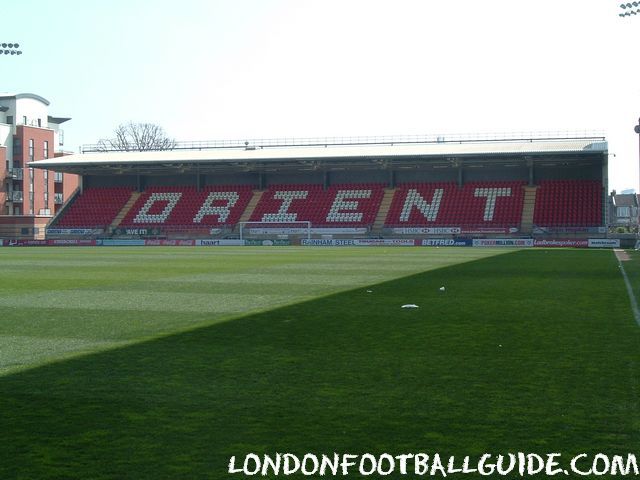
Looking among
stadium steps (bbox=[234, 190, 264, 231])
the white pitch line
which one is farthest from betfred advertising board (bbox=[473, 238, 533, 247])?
the white pitch line

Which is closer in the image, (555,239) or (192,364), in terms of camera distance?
(192,364)

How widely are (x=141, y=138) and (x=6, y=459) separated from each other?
98.4 metres

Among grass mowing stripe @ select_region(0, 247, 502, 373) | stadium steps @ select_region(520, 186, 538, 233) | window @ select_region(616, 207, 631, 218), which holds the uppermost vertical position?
window @ select_region(616, 207, 631, 218)

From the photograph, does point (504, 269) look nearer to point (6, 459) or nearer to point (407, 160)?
point (6, 459)

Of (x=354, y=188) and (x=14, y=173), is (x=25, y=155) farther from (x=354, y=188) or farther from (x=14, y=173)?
(x=354, y=188)

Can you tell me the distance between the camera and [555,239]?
51.8m

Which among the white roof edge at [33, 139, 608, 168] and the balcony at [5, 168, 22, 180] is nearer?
the white roof edge at [33, 139, 608, 168]

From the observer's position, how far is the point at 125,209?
65.1m

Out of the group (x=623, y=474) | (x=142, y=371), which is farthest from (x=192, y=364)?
(x=623, y=474)

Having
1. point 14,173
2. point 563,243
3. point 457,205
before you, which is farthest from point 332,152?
point 14,173

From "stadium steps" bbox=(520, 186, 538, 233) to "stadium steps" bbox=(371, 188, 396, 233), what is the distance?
10.1 m

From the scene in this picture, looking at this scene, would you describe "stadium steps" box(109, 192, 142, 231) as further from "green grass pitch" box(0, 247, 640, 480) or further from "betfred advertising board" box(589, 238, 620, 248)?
"green grass pitch" box(0, 247, 640, 480)

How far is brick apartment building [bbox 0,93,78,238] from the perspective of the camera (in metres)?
77.8

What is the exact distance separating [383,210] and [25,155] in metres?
40.9
